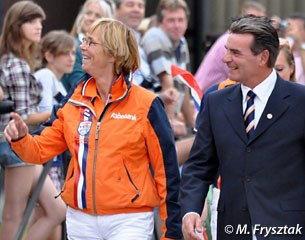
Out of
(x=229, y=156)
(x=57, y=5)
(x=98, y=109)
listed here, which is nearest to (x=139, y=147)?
(x=98, y=109)

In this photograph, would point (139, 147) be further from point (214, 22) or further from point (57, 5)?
point (214, 22)

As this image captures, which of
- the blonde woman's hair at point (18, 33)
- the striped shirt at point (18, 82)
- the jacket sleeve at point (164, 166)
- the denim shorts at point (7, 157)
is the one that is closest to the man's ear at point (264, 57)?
the jacket sleeve at point (164, 166)

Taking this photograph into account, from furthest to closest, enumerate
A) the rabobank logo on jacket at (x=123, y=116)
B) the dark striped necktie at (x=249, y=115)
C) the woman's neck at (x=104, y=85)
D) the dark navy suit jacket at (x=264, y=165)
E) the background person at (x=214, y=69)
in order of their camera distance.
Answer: the background person at (x=214, y=69) → the woman's neck at (x=104, y=85) → the rabobank logo on jacket at (x=123, y=116) → the dark striped necktie at (x=249, y=115) → the dark navy suit jacket at (x=264, y=165)

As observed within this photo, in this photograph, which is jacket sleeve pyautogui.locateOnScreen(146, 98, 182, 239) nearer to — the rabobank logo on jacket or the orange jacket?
the orange jacket

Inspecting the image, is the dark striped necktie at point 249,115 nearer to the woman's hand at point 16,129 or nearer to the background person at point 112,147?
the background person at point 112,147

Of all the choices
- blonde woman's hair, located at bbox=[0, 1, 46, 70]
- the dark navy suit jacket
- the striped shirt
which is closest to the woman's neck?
the dark navy suit jacket

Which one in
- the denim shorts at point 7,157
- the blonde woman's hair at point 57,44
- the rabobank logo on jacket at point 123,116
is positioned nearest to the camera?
the rabobank logo on jacket at point 123,116

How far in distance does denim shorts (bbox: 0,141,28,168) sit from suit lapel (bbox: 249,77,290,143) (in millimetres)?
2791

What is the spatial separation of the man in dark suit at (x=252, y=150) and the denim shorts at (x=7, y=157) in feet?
7.81

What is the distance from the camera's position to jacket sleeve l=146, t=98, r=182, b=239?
18.6ft

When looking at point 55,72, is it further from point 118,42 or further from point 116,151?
point 116,151

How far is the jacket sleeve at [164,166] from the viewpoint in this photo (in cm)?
568

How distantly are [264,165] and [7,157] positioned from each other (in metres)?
2.93

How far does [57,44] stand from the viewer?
337 inches
